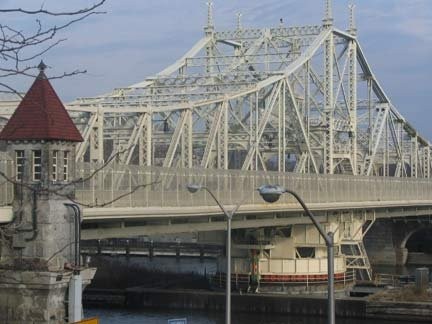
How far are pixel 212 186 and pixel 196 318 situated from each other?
385 inches

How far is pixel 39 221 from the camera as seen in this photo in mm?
31031

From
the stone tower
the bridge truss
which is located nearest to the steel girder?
the bridge truss

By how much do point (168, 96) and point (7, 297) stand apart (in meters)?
31.5

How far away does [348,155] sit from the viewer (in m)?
81.1

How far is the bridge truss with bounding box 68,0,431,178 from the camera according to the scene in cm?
5853

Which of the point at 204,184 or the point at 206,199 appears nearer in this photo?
the point at 206,199

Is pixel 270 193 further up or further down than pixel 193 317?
further up

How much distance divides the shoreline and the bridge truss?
803 cm

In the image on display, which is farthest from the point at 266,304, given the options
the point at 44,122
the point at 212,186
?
the point at 44,122

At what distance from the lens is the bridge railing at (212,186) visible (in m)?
37.8

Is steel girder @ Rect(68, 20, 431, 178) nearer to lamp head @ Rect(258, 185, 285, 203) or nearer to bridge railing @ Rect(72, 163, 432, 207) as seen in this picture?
bridge railing @ Rect(72, 163, 432, 207)

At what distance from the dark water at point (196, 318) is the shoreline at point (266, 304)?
31.3 inches

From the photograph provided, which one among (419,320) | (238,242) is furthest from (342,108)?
(419,320)

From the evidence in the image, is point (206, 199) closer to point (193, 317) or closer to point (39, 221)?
point (193, 317)
